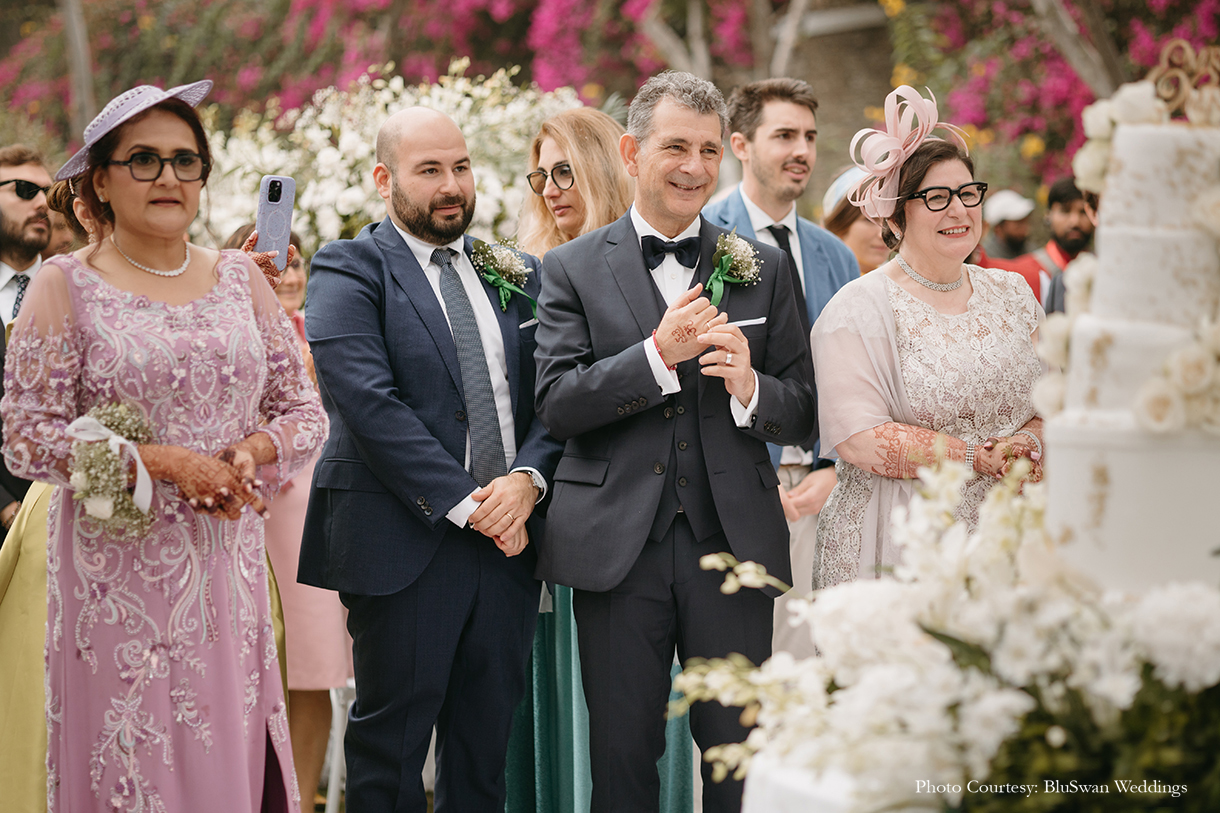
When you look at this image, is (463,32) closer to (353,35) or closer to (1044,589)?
(353,35)

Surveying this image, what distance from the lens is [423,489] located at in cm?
306

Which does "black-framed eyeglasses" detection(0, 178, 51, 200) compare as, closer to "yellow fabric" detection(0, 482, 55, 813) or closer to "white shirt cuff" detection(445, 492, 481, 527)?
"yellow fabric" detection(0, 482, 55, 813)

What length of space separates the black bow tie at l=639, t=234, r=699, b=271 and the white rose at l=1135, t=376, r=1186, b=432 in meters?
1.71

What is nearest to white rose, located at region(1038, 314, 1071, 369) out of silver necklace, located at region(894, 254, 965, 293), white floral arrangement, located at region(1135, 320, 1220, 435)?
white floral arrangement, located at region(1135, 320, 1220, 435)

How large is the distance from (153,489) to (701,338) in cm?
138

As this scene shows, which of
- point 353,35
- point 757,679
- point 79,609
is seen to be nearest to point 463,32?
point 353,35

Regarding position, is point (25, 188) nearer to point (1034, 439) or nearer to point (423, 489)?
point (423, 489)

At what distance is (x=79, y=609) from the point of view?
263 cm

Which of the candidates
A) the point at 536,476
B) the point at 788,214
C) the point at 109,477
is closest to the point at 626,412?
the point at 536,476

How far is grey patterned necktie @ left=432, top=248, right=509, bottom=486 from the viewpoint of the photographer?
321 centimetres

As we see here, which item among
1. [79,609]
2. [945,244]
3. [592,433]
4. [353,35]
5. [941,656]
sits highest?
[353,35]

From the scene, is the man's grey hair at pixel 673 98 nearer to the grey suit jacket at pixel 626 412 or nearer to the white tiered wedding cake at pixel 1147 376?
the grey suit jacket at pixel 626 412

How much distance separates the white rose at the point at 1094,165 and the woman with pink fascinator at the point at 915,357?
1.36 m

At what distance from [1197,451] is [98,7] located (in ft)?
49.7
